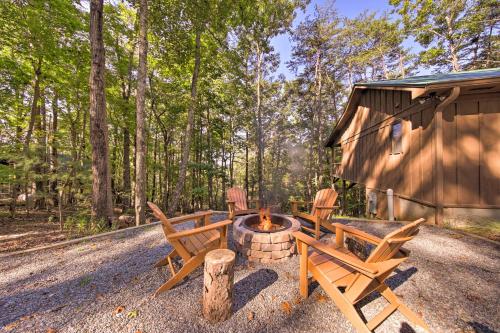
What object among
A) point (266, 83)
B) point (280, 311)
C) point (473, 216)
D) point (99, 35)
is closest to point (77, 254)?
point (280, 311)

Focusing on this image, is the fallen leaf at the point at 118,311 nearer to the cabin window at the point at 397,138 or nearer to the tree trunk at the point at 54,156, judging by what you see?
the tree trunk at the point at 54,156

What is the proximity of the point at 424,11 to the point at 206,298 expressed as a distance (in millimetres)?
17238

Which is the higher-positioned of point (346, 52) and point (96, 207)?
point (346, 52)

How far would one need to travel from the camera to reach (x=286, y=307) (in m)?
2.05

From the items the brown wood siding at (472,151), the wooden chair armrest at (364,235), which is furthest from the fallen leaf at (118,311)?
the brown wood siding at (472,151)

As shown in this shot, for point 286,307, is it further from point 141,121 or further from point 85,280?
point 141,121

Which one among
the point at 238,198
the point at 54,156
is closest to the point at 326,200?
the point at 238,198

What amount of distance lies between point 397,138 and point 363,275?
6605mm

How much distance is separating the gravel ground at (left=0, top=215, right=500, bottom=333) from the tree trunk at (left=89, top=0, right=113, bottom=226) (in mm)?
1684

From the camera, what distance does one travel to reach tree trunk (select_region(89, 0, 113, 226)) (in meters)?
4.68

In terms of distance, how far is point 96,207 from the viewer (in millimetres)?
4840

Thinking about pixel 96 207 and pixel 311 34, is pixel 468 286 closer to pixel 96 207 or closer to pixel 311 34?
pixel 96 207

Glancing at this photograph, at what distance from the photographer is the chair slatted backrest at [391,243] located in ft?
5.43

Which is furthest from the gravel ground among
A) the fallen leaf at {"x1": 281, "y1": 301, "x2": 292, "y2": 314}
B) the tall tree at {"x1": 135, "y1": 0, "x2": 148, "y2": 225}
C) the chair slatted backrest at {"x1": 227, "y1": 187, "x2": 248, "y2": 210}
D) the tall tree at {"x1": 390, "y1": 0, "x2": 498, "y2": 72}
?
the tall tree at {"x1": 390, "y1": 0, "x2": 498, "y2": 72}
